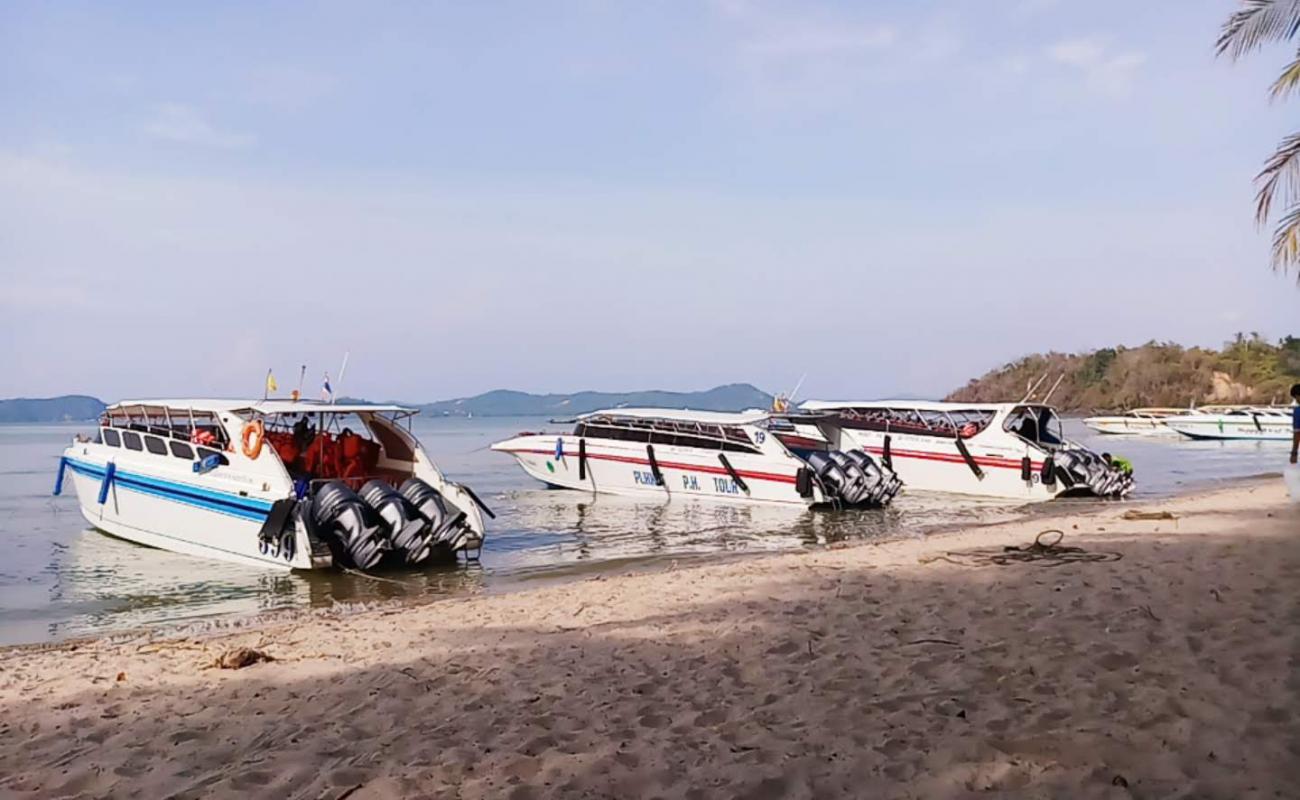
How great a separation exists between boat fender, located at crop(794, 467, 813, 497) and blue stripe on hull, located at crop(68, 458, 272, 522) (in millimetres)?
11037

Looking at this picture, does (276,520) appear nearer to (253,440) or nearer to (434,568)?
(253,440)

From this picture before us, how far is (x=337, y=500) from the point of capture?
12844 mm

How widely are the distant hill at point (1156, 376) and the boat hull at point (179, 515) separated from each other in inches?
2767

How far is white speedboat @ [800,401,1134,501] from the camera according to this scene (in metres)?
A: 22.2

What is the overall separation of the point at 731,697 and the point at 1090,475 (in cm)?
1898

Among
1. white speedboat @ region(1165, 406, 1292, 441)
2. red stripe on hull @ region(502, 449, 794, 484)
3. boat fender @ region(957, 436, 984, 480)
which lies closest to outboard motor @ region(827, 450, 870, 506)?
red stripe on hull @ region(502, 449, 794, 484)

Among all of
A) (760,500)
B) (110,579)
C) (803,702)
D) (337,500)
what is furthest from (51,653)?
(760,500)

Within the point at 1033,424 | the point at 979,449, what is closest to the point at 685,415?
the point at 979,449

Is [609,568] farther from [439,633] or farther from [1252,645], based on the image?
[1252,645]

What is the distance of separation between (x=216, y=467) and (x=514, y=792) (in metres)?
11.1

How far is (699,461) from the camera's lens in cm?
2209

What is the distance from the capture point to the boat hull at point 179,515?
1322cm

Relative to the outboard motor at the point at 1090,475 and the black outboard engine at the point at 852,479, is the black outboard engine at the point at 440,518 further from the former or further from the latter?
the outboard motor at the point at 1090,475

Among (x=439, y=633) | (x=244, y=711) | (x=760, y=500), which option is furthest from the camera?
(x=760, y=500)
